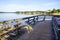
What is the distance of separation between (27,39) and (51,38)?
1.14 metres

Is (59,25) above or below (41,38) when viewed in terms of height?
above

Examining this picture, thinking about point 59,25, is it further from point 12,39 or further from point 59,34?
point 12,39

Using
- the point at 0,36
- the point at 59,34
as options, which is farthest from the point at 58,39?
the point at 0,36

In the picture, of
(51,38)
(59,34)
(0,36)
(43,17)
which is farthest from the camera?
(43,17)

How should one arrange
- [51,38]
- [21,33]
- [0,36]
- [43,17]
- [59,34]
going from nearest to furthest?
[0,36] < [59,34] < [51,38] < [21,33] < [43,17]

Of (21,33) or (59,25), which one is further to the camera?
(21,33)

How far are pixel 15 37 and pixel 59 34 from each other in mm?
2033

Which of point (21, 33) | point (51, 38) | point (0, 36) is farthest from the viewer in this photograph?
point (21, 33)

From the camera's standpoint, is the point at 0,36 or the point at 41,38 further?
the point at 41,38

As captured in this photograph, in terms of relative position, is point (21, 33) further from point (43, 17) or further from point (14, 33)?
point (43, 17)

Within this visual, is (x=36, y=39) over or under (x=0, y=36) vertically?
under

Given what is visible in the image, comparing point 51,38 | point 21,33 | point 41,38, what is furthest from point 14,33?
point 51,38

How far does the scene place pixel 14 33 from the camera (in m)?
7.15

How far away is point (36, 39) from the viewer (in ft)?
22.0
